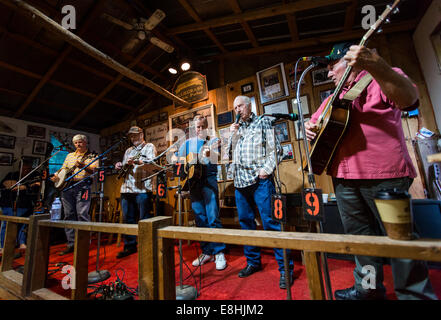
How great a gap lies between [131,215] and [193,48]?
160 inches

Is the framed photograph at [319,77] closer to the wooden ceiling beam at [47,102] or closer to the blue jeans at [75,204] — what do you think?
the blue jeans at [75,204]

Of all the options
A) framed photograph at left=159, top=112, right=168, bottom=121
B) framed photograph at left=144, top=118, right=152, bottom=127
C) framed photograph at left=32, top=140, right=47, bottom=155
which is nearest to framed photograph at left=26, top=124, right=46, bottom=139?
framed photograph at left=32, top=140, right=47, bottom=155

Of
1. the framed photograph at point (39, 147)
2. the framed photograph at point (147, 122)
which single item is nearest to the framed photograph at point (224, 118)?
the framed photograph at point (147, 122)

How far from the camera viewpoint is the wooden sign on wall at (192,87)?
14.2ft

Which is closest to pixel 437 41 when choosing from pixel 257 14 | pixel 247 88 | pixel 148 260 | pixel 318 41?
pixel 318 41

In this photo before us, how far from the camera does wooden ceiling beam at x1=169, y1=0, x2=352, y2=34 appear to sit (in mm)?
2990

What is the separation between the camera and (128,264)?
250cm

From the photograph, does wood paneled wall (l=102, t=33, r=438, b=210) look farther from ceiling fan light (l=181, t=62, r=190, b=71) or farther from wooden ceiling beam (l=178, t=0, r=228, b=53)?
ceiling fan light (l=181, t=62, r=190, b=71)

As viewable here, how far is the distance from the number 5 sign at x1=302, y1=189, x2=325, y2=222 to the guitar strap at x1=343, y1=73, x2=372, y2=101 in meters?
0.62

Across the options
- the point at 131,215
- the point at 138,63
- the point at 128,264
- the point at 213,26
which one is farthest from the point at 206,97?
the point at 128,264

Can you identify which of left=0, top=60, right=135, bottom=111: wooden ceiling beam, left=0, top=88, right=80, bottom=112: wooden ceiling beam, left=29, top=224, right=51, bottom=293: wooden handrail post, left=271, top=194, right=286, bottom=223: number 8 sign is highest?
left=0, top=60, right=135, bottom=111: wooden ceiling beam

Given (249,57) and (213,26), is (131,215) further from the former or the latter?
(249,57)

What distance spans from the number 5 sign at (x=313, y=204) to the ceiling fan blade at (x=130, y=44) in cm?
456

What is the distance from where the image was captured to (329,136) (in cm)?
127
